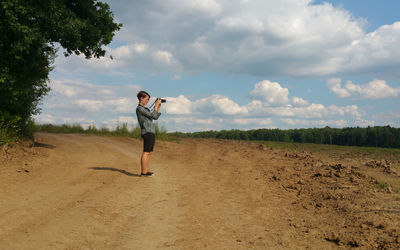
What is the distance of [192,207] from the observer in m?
5.68

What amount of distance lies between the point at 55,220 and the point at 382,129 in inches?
1925

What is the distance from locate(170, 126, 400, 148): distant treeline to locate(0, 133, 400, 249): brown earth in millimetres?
26930

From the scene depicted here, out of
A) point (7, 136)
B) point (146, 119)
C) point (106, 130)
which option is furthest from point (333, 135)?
point (7, 136)

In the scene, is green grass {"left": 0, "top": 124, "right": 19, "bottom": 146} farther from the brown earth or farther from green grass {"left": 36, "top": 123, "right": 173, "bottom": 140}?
green grass {"left": 36, "top": 123, "right": 173, "bottom": 140}

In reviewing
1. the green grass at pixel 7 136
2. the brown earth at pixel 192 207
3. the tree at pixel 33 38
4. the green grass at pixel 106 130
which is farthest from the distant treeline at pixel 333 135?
the brown earth at pixel 192 207

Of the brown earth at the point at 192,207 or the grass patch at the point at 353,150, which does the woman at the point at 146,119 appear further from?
the grass patch at the point at 353,150

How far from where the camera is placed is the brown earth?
4.09 meters

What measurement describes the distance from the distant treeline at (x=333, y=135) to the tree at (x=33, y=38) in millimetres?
23404

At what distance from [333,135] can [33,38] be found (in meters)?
48.6

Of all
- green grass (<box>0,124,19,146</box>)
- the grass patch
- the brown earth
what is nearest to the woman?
the brown earth

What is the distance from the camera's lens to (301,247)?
12.6 feet

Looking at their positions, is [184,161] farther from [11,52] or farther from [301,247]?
[301,247]

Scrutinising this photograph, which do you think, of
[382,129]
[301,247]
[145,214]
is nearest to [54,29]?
[145,214]

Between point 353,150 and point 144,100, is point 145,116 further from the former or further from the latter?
point 353,150
